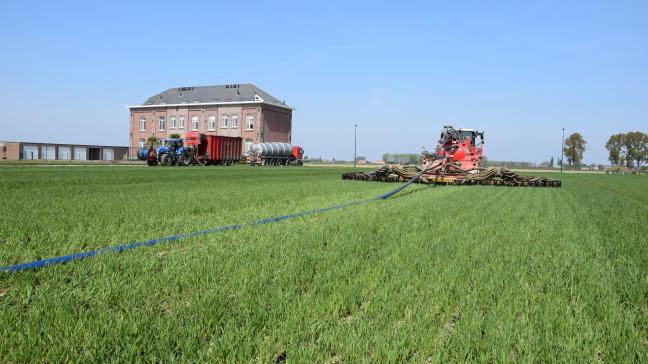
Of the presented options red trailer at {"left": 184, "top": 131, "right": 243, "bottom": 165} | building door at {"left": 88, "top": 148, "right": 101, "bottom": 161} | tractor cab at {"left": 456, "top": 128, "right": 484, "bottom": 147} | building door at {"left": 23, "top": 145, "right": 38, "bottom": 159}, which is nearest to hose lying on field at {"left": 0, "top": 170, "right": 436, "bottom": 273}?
tractor cab at {"left": 456, "top": 128, "right": 484, "bottom": 147}

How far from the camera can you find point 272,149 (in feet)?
174

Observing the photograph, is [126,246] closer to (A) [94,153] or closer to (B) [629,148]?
(A) [94,153]

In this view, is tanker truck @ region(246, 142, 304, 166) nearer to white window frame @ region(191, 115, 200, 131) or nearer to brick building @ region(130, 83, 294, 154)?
brick building @ region(130, 83, 294, 154)

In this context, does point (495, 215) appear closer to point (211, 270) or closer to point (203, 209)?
point (203, 209)

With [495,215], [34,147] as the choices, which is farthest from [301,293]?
[34,147]

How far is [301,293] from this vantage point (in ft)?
11.7

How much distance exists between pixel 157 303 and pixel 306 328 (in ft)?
3.75

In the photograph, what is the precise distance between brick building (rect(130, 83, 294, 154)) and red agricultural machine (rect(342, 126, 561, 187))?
43.2 m

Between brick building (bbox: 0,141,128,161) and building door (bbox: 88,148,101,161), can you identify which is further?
building door (bbox: 88,148,101,161)

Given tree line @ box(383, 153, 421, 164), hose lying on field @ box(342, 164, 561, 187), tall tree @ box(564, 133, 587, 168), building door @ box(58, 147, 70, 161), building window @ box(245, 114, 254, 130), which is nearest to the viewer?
hose lying on field @ box(342, 164, 561, 187)

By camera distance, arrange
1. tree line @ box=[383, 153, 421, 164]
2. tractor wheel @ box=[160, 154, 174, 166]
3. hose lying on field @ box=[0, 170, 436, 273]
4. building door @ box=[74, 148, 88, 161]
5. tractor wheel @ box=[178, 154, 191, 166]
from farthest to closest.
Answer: tree line @ box=[383, 153, 421, 164] → building door @ box=[74, 148, 88, 161] → tractor wheel @ box=[178, 154, 191, 166] → tractor wheel @ box=[160, 154, 174, 166] → hose lying on field @ box=[0, 170, 436, 273]

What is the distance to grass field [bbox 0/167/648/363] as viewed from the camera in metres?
2.58

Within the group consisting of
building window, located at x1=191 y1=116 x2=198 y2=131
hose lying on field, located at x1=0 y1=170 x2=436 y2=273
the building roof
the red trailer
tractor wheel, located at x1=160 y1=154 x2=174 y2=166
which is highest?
the building roof

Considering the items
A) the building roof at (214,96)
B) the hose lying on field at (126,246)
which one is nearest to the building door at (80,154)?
the building roof at (214,96)
